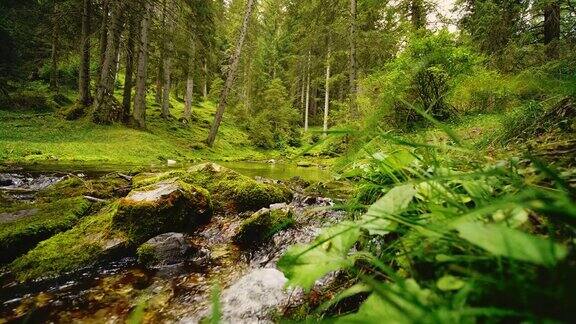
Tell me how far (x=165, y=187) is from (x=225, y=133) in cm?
2291

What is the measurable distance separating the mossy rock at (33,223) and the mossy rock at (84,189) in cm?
67

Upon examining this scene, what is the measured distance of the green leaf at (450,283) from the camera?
676 millimetres

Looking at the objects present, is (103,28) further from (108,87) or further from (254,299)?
(254,299)

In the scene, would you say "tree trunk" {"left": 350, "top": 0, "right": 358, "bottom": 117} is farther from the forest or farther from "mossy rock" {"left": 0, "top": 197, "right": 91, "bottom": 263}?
"mossy rock" {"left": 0, "top": 197, "right": 91, "bottom": 263}

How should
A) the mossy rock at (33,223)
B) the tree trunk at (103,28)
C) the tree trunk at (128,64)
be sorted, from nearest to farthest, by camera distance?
the mossy rock at (33,223) < the tree trunk at (128,64) < the tree trunk at (103,28)

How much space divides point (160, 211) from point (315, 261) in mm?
3416

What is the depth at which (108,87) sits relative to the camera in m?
15.6

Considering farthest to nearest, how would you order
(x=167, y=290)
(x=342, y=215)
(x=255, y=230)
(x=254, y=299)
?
1. (x=255, y=230)
2. (x=342, y=215)
3. (x=167, y=290)
4. (x=254, y=299)

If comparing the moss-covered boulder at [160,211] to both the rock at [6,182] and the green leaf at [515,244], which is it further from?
the green leaf at [515,244]

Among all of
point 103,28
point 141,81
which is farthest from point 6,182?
point 141,81

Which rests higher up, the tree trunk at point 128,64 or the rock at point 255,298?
the tree trunk at point 128,64

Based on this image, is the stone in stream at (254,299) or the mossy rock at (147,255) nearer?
the stone in stream at (254,299)

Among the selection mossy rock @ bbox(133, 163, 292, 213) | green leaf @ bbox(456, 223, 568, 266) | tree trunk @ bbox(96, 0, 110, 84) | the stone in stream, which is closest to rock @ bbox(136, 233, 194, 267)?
the stone in stream

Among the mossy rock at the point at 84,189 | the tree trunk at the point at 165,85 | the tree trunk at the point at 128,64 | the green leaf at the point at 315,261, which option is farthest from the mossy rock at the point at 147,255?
the tree trunk at the point at 165,85
